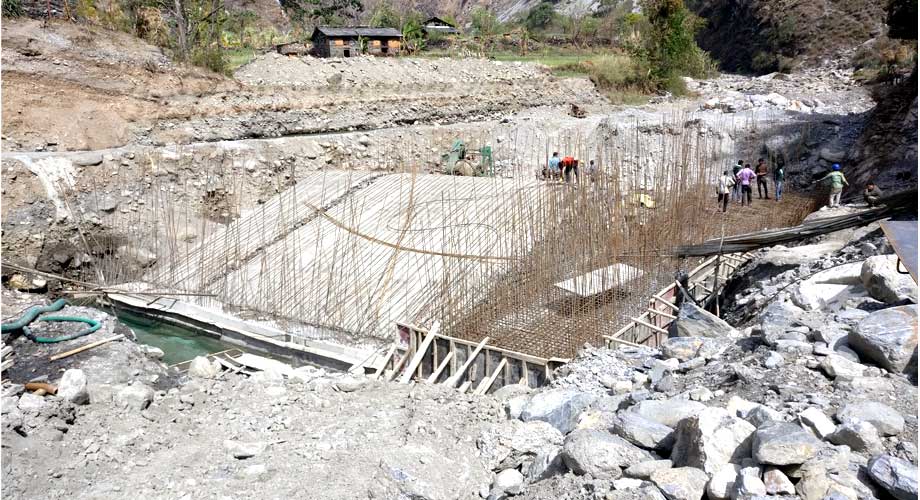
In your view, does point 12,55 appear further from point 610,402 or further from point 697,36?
point 697,36

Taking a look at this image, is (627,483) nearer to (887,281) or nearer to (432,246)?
(887,281)

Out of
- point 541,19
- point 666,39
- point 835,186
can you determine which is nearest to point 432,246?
point 835,186

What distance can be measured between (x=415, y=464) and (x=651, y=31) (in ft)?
66.3

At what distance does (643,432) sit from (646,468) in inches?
14.9

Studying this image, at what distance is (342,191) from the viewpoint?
12297 mm

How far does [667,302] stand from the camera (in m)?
7.26

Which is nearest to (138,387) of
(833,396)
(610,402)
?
(610,402)

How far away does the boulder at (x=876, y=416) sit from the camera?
328cm

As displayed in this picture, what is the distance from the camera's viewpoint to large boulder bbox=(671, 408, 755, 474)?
335 cm

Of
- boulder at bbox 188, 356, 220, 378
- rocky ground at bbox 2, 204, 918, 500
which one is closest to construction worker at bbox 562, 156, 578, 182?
rocky ground at bbox 2, 204, 918, 500

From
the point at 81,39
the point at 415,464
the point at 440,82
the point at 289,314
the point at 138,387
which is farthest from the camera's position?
the point at 440,82

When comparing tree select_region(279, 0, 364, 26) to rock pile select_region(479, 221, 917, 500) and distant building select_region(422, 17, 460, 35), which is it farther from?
rock pile select_region(479, 221, 917, 500)

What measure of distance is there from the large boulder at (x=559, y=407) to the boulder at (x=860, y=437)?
1.82 m

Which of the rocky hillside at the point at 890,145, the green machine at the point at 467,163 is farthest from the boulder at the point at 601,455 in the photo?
the green machine at the point at 467,163
